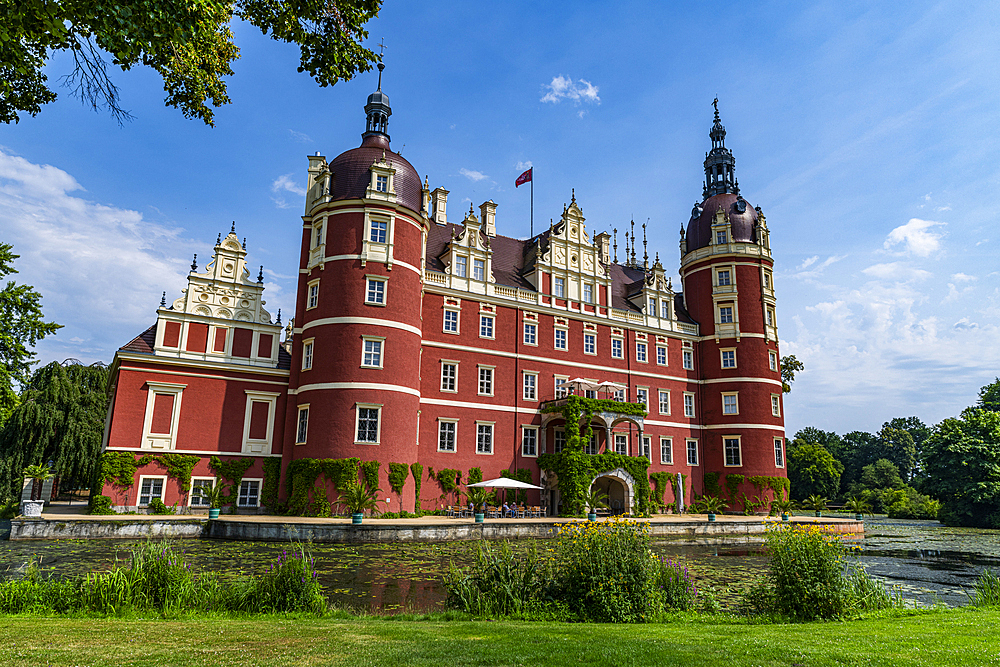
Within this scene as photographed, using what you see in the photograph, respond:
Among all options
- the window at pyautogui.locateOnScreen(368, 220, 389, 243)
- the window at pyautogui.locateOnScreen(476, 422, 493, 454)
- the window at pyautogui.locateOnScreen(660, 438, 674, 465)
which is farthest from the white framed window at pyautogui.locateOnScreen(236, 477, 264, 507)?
the window at pyautogui.locateOnScreen(660, 438, 674, 465)

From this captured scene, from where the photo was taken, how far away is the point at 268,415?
3159 centimetres

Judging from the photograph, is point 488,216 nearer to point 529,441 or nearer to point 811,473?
point 529,441

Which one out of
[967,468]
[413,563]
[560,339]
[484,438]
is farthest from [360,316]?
[967,468]

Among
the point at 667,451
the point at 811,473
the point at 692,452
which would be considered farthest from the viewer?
the point at 811,473

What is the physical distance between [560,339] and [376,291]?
12.3m

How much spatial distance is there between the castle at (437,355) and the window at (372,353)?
0.07 meters

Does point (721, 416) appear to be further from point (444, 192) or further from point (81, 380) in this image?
point (81, 380)

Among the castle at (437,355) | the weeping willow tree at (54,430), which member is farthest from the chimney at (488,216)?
the weeping willow tree at (54,430)

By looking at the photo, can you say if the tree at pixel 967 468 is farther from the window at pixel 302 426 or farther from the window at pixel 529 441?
the window at pixel 302 426

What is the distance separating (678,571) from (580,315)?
2784 centimetres

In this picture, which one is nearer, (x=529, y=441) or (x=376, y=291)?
(x=376, y=291)

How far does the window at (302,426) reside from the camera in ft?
98.6

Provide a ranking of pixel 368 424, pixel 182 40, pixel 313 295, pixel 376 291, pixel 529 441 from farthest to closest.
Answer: pixel 529 441 → pixel 313 295 → pixel 376 291 → pixel 368 424 → pixel 182 40

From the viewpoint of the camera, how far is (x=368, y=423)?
2941 centimetres
